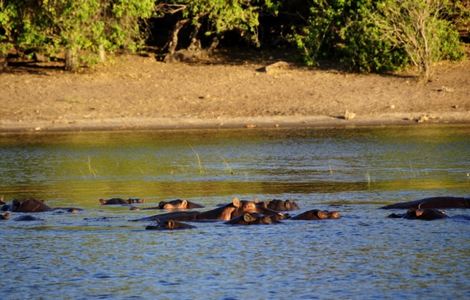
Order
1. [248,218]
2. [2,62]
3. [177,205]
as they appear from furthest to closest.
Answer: [2,62]
[177,205]
[248,218]

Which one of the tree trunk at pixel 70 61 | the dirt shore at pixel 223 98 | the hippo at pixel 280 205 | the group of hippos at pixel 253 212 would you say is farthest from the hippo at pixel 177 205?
the tree trunk at pixel 70 61

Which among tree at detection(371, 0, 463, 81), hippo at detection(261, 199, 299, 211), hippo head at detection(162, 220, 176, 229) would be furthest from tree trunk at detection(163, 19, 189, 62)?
hippo head at detection(162, 220, 176, 229)

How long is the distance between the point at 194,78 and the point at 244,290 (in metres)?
16.7

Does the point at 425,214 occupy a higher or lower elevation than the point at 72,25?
lower

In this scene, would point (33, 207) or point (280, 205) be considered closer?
point (280, 205)

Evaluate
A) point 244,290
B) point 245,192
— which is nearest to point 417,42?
point 245,192

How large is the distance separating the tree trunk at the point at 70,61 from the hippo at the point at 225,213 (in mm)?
14439

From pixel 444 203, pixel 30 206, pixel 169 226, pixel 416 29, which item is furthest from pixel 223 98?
pixel 169 226

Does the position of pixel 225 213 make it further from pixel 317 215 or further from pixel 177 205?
pixel 317 215

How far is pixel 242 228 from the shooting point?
11.5m

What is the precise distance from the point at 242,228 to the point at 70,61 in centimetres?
1537

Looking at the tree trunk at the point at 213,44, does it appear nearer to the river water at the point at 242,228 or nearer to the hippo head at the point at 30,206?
the river water at the point at 242,228

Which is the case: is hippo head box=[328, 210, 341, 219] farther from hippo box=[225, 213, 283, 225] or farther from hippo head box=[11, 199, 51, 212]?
hippo head box=[11, 199, 51, 212]

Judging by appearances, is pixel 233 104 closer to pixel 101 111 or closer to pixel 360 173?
pixel 101 111
